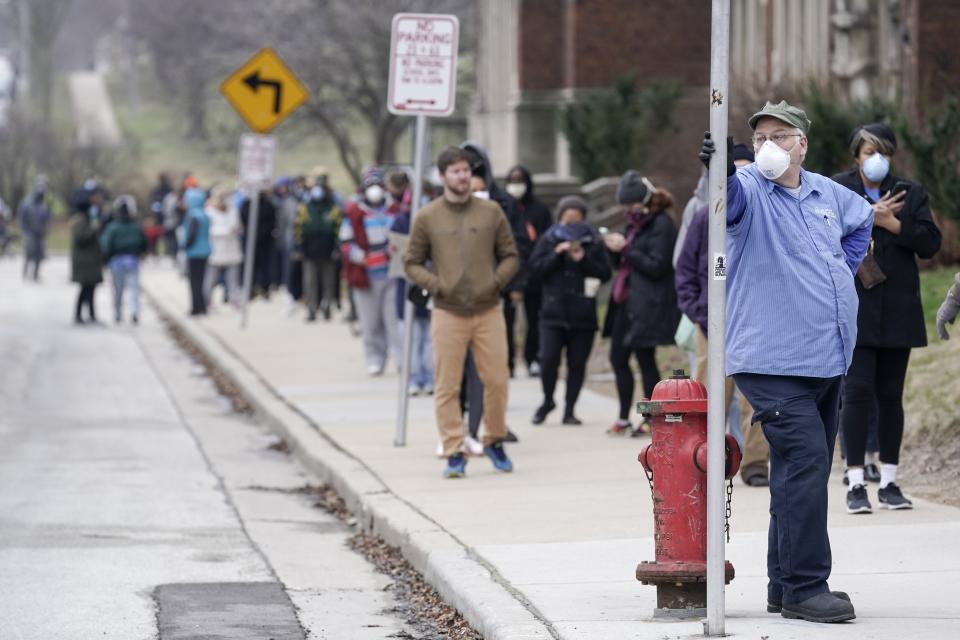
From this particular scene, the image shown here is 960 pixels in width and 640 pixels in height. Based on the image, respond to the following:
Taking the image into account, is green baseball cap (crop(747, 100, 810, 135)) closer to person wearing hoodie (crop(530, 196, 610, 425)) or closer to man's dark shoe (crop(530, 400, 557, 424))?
person wearing hoodie (crop(530, 196, 610, 425))

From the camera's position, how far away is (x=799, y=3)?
2608 centimetres

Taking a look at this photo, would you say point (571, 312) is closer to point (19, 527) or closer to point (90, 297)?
point (19, 527)

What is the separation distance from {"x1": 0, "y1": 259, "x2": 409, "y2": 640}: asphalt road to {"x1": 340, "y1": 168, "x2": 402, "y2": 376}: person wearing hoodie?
1617 millimetres

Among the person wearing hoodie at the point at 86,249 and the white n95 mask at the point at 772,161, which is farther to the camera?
the person wearing hoodie at the point at 86,249

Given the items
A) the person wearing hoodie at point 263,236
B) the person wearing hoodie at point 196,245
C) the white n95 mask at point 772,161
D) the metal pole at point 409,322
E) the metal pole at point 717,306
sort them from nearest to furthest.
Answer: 1. the metal pole at point 717,306
2. the white n95 mask at point 772,161
3. the metal pole at point 409,322
4. the person wearing hoodie at point 196,245
5. the person wearing hoodie at point 263,236

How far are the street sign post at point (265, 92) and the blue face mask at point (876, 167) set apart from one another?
13.6m

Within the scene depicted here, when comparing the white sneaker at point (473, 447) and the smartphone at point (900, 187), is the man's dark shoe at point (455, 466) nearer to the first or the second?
the white sneaker at point (473, 447)

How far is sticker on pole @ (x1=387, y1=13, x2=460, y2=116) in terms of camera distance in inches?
507

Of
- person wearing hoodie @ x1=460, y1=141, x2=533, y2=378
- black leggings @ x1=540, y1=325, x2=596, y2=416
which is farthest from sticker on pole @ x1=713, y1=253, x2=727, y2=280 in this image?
black leggings @ x1=540, y1=325, x2=596, y2=416

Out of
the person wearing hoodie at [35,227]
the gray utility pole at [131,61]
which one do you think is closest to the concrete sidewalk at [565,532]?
the person wearing hoodie at [35,227]

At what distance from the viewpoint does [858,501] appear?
9.52 metres

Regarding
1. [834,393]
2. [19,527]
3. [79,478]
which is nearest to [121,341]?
[79,478]

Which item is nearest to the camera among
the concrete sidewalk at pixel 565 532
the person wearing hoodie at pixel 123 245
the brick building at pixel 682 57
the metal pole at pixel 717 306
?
the metal pole at pixel 717 306

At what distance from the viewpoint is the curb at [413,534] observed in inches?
290
